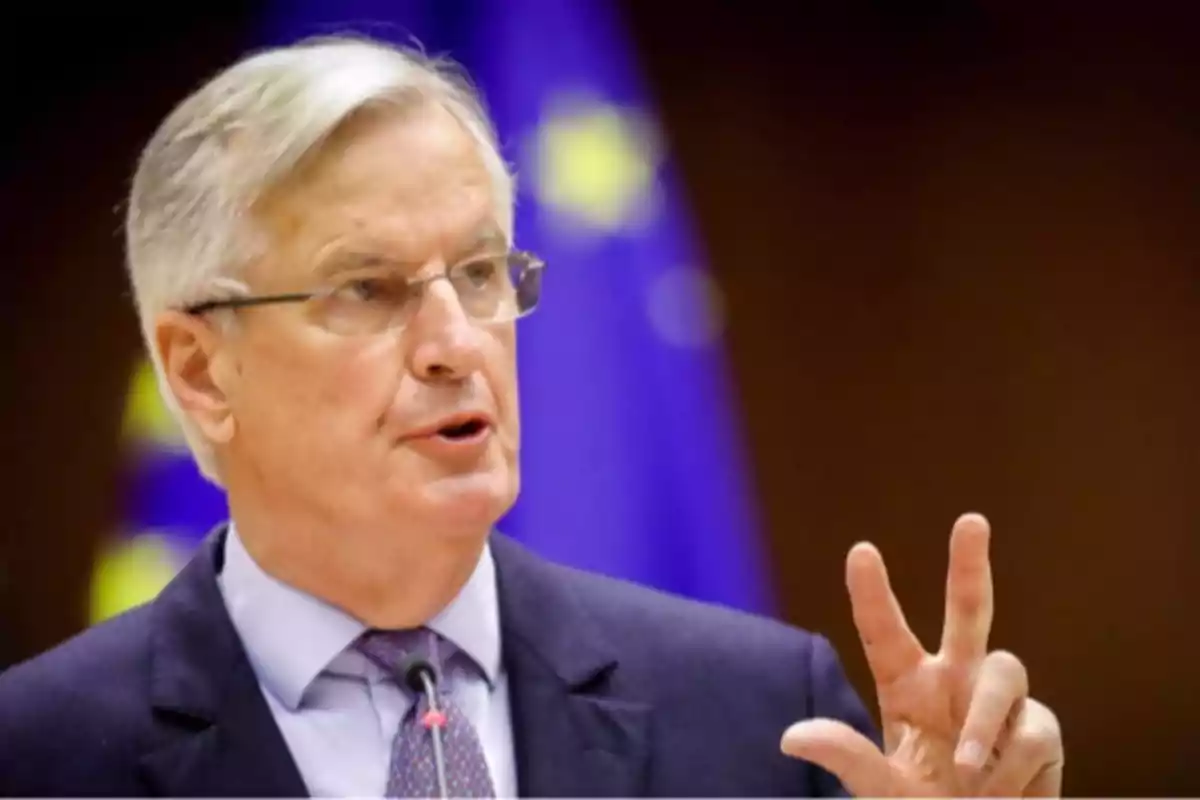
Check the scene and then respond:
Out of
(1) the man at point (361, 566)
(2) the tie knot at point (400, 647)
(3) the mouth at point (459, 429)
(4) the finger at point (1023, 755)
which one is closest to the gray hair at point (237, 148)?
(1) the man at point (361, 566)

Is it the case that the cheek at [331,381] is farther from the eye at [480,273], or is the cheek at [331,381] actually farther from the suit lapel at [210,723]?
the suit lapel at [210,723]

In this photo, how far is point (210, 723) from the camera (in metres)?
1.52

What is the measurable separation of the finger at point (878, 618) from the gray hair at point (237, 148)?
23.3 inches

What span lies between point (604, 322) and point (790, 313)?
11.8 inches

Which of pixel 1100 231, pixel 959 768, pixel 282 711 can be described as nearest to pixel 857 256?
pixel 1100 231

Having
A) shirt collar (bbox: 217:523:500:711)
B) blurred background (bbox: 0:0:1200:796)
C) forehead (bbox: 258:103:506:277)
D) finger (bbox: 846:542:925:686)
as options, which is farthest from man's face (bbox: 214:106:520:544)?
blurred background (bbox: 0:0:1200:796)

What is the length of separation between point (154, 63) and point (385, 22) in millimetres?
343

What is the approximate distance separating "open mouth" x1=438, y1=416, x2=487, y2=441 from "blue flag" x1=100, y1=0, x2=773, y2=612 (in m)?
0.59

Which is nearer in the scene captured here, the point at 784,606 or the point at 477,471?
the point at 477,471

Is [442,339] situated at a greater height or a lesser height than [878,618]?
greater

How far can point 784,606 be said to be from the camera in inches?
87.0

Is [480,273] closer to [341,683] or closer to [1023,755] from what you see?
[341,683]

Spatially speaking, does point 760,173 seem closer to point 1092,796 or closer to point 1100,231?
point 1100,231

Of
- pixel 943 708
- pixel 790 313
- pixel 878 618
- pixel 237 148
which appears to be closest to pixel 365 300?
pixel 237 148
